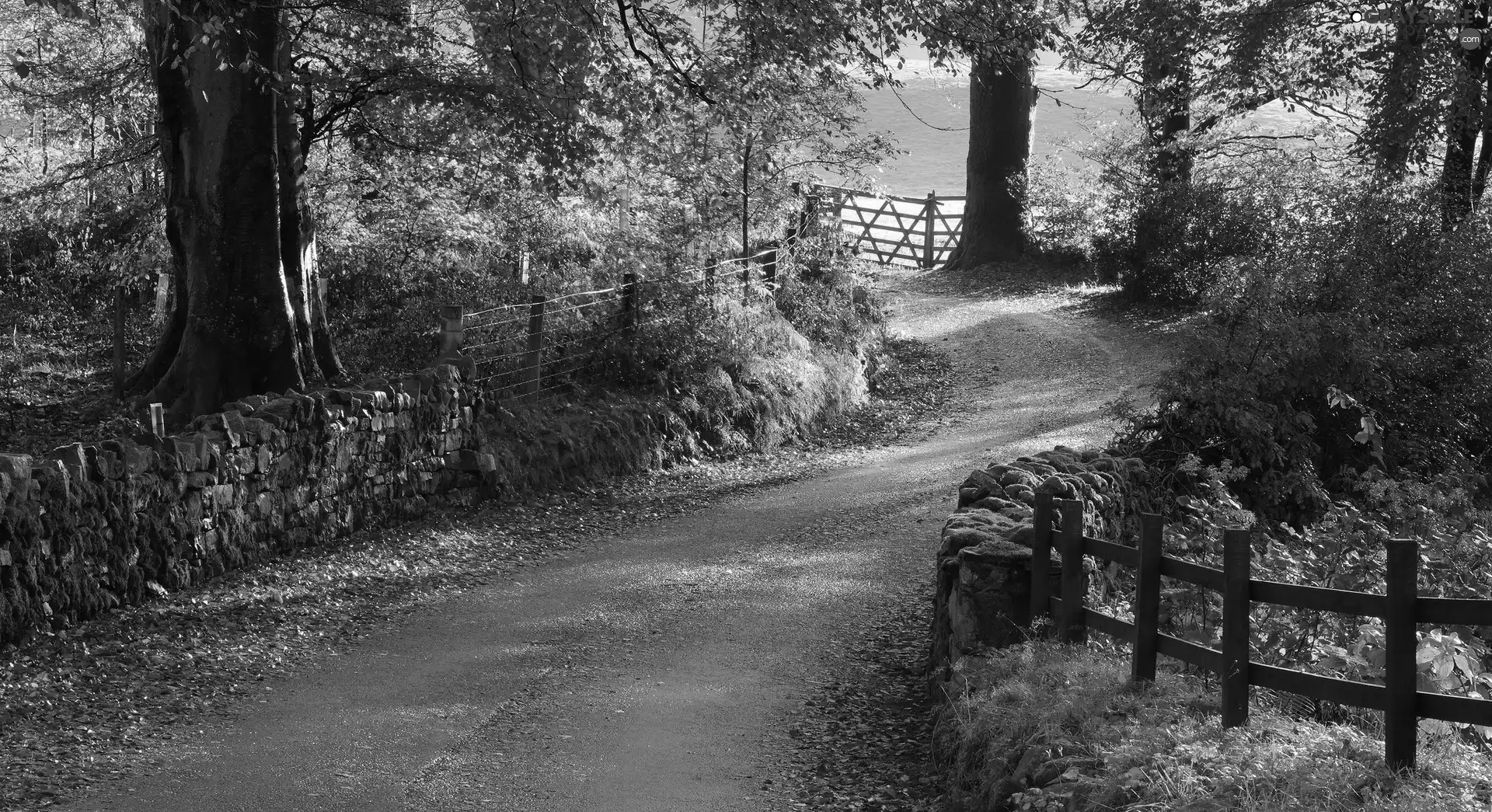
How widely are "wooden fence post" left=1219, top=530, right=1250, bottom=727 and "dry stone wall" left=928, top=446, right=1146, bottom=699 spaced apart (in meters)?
1.48

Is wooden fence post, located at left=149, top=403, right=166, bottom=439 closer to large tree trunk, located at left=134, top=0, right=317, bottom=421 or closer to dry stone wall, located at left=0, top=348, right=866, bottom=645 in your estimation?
dry stone wall, located at left=0, top=348, right=866, bottom=645

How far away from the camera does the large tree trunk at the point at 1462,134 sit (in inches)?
595

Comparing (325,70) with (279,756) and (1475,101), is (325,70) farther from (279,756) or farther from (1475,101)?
(1475,101)

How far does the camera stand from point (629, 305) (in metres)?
13.9

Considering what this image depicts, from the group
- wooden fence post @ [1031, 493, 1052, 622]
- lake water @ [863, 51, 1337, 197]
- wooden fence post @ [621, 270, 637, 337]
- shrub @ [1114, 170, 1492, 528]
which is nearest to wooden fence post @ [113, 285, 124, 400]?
wooden fence post @ [621, 270, 637, 337]

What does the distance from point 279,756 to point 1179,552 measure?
226 inches

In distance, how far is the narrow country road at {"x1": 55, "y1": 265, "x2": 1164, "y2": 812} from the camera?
5457mm

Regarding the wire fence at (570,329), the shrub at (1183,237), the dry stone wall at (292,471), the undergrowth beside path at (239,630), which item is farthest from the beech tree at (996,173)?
the undergrowth beside path at (239,630)

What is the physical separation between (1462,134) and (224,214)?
15140mm

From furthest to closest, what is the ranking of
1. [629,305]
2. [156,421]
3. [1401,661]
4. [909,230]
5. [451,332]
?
[909,230], [629,305], [451,332], [156,421], [1401,661]

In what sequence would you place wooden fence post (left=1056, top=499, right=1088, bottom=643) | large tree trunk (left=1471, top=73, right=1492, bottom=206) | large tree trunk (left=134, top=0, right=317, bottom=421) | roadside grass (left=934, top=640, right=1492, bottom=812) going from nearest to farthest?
1. roadside grass (left=934, top=640, right=1492, bottom=812)
2. wooden fence post (left=1056, top=499, right=1088, bottom=643)
3. large tree trunk (left=134, top=0, right=317, bottom=421)
4. large tree trunk (left=1471, top=73, right=1492, bottom=206)

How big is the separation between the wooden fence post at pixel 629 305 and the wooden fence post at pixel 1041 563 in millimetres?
8216

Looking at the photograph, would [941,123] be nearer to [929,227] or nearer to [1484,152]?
[929,227]

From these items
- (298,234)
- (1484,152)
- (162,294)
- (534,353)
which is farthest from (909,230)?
(298,234)
